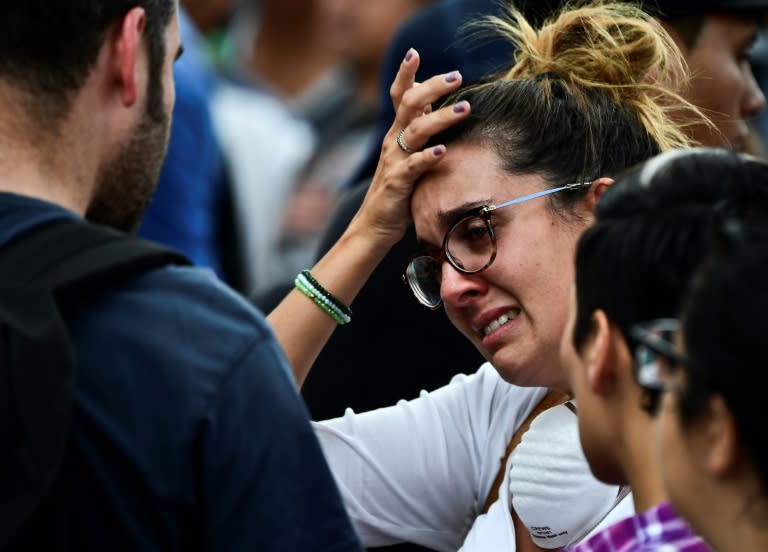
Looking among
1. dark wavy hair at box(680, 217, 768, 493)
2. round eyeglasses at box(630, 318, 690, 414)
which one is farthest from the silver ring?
dark wavy hair at box(680, 217, 768, 493)

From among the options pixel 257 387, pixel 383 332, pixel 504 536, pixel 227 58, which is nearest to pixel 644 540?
pixel 257 387

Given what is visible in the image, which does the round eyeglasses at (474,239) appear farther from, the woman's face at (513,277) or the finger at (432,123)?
the finger at (432,123)

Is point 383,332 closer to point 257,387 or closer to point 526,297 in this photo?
point 526,297

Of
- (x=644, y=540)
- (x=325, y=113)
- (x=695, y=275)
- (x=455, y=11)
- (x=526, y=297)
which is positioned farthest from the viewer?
(x=325, y=113)

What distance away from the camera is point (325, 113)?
7438 millimetres

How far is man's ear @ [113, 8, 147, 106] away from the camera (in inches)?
77.7

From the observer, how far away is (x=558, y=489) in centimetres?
225

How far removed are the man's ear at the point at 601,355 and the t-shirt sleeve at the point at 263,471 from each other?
1.34 ft

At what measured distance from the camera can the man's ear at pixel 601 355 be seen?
1646mm

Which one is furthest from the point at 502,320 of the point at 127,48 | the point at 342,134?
the point at 342,134

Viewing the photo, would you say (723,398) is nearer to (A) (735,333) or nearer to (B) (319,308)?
(A) (735,333)

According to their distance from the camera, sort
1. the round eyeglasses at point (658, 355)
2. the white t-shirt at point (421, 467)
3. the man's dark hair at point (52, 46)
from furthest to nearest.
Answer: the white t-shirt at point (421, 467) < the man's dark hair at point (52, 46) < the round eyeglasses at point (658, 355)

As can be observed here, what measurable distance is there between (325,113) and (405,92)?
197 inches

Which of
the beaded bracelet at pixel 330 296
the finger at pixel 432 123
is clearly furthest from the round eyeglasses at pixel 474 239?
the beaded bracelet at pixel 330 296
